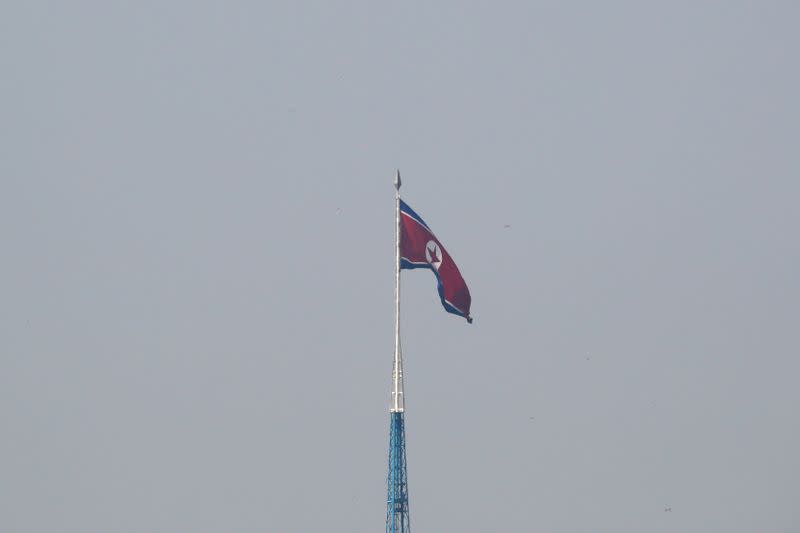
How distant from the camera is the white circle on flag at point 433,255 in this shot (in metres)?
144

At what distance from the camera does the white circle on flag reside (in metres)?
144

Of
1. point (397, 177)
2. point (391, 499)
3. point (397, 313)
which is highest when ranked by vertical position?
point (397, 177)

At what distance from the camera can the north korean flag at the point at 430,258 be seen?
14375 cm

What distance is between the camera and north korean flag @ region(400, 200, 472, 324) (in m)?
144

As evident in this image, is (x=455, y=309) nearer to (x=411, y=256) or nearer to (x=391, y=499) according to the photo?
(x=411, y=256)

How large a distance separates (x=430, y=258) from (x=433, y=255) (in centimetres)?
32

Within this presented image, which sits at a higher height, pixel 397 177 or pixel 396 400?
pixel 397 177

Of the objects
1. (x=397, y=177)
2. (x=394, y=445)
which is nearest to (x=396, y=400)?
(x=394, y=445)

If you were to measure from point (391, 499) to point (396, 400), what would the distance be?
662cm

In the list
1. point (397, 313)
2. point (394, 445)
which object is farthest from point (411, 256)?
point (394, 445)

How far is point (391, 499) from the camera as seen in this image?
139 meters

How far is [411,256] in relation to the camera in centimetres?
14400

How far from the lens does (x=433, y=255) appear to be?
474 feet

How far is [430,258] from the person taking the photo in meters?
144
